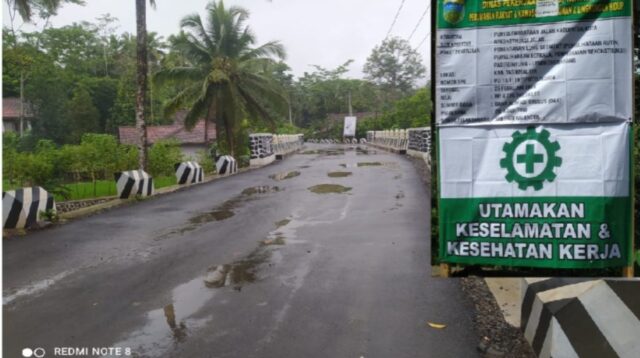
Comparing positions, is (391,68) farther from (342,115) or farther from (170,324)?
(170,324)

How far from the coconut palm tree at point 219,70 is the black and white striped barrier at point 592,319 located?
2354 centimetres

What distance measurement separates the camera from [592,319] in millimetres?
3258

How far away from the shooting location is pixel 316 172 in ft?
64.3

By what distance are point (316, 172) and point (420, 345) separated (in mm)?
15484

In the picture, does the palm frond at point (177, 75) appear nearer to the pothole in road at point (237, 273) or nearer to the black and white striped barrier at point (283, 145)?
the black and white striped barrier at point (283, 145)

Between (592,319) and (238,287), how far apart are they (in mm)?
3535

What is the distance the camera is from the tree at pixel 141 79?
16.7 m

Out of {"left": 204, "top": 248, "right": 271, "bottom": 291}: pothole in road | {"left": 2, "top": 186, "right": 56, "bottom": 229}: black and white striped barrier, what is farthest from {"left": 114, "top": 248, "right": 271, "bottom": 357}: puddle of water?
{"left": 2, "top": 186, "right": 56, "bottom": 229}: black and white striped barrier

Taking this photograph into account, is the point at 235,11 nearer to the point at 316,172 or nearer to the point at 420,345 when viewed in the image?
the point at 316,172

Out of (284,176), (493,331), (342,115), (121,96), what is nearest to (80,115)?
(121,96)

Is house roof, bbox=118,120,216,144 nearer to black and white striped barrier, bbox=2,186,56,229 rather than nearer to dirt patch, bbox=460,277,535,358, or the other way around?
black and white striped barrier, bbox=2,186,56,229

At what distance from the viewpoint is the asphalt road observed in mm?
4359

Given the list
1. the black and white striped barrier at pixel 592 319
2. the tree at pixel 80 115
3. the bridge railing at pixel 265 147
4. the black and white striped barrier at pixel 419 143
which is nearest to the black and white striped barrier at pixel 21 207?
the black and white striped barrier at pixel 592 319

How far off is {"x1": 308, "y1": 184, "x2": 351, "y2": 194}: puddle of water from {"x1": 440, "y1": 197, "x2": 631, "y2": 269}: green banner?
9.93 m
